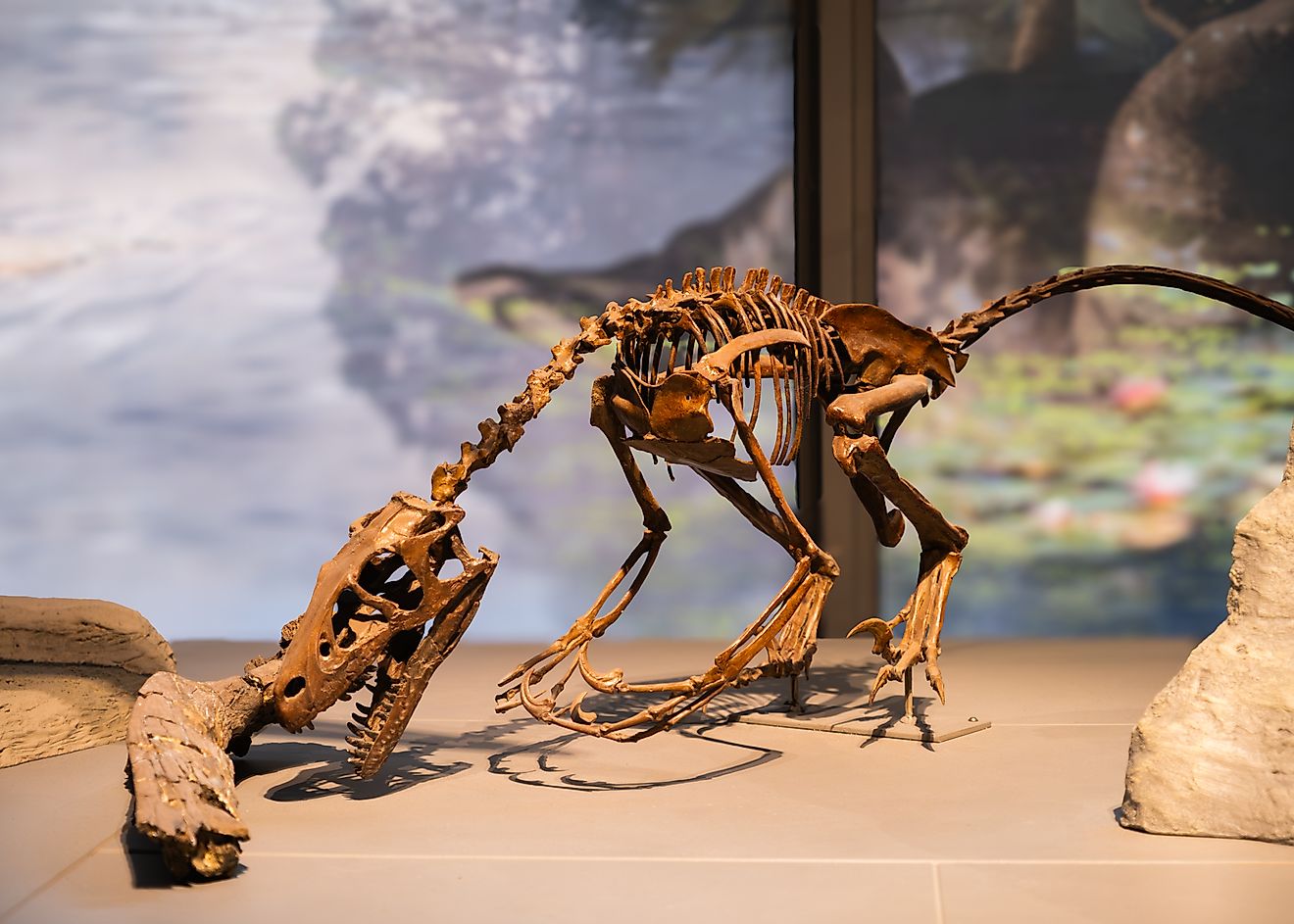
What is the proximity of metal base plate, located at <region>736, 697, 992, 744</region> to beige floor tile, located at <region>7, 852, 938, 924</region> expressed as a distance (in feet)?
5.64

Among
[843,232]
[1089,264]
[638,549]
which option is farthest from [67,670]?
[1089,264]

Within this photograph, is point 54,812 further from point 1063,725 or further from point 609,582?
point 1063,725

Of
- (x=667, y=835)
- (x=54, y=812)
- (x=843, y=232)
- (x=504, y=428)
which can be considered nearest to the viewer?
(x=667, y=835)

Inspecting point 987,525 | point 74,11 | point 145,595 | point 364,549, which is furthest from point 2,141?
point 987,525

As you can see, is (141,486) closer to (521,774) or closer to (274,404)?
(274,404)

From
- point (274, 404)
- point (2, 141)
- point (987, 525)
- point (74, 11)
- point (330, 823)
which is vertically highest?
point (74, 11)

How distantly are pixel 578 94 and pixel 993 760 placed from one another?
5.58m

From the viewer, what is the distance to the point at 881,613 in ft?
29.2

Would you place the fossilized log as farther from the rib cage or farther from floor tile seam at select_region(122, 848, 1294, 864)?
the rib cage

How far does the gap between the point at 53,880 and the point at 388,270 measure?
227 inches

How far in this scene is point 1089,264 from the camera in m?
8.77

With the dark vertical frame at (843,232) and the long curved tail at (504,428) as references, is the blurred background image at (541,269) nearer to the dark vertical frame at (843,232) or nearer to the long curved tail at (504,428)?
the dark vertical frame at (843,232)

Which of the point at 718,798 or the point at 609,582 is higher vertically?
the point at 609,582

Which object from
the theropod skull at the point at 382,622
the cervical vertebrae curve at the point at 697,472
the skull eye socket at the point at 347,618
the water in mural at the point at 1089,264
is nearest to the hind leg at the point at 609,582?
the cervical vertebrae curve at the point at 697,472
